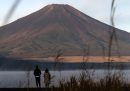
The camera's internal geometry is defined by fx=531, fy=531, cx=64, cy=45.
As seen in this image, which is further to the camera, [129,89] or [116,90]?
Answer: [129,89]

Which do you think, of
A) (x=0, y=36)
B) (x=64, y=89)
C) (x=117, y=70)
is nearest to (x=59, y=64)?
(x=117, y=70)

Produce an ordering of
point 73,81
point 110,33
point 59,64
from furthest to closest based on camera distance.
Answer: point 59,64, point 73,81, point 110,33

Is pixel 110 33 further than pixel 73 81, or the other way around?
pixel 73 81

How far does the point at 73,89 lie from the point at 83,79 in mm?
586

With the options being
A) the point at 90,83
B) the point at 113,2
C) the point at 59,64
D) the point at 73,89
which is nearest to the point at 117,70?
the point at 59,64

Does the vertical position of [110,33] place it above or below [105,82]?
above

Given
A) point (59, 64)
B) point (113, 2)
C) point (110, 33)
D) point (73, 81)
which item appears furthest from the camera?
point (59, 64)

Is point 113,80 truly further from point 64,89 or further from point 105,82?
point 64,89

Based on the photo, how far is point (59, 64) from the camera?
8.05m

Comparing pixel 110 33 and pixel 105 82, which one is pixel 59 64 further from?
pixel 110 33

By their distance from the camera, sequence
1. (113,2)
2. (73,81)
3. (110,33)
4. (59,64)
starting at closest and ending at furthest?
1. (113,2)
2. (110,33)
3. (73,81)
4. (59,64)

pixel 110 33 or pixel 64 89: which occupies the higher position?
pixel 110 33

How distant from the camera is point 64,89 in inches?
261

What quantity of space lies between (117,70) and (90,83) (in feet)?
4.71
